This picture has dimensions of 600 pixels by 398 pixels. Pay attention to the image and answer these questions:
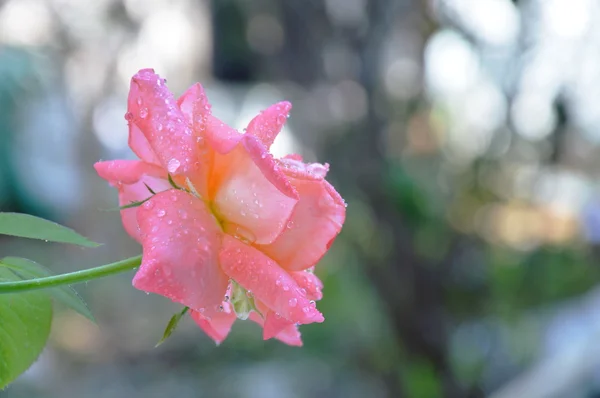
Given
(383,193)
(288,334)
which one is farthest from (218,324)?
(383,193)

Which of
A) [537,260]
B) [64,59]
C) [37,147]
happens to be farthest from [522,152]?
[37,147]

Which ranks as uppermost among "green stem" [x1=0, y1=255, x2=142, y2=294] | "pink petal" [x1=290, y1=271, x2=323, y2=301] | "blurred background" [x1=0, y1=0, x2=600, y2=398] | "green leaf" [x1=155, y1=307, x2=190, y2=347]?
"green stem" [x1=0, y1=255, x2=142, y2=294]

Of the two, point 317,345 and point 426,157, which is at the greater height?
point 426,157

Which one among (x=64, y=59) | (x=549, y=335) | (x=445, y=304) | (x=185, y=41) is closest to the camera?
(x=445, y=304)

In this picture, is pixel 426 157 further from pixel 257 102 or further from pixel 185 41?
pixel 185 41

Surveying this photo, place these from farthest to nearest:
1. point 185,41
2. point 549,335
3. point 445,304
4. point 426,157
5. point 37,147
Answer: point 185,41 → point 37,147 → point 549,335 → point 426,157 → point 445,304

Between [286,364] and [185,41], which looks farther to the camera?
[185,41]

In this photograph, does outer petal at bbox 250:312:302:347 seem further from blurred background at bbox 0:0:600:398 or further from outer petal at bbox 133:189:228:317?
blurred background at bbox 0:0:600:398

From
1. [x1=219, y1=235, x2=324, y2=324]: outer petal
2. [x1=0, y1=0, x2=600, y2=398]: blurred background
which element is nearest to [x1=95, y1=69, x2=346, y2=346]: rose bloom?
[x1=219, y1=235, x2=324, y2=324]: outer petal
